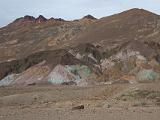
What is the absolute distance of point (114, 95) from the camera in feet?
134

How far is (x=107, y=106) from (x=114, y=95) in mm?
7605

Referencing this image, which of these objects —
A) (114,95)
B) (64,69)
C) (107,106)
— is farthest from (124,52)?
(107,106)

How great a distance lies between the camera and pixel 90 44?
284 ft

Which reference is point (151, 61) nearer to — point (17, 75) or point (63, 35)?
point (17, 75)

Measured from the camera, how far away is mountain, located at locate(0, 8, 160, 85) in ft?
243

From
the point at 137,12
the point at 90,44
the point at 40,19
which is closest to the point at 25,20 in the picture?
the point at 40,19

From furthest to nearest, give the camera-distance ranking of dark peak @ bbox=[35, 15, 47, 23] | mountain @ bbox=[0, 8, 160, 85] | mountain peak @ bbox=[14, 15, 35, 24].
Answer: mountain peak @ bbox=[14, 15, 35, 24] → dark peak @ bbox=[35, 15, 47, 23] → mountain @ bbox=[0, 8, 160, 85]

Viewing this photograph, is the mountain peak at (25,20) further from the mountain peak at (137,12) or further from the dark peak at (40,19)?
the mountain peak at (137,12)

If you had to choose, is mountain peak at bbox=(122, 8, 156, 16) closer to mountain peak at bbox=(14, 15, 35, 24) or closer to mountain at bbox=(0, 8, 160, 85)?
mountain at bbox=(0, 8, 160, 85)

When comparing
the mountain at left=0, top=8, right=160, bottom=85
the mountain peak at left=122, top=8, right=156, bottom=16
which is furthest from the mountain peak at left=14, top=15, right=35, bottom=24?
the mountain peak at left=122, top=8, right=156, bottom=16

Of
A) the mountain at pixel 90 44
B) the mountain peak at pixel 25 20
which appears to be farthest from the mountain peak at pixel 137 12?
the mountain peak at pixel 25 20

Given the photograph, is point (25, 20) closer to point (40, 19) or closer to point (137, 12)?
point (40, 19)

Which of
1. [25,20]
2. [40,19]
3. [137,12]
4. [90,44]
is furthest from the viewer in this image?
[25,20]

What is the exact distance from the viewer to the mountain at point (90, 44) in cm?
7406
